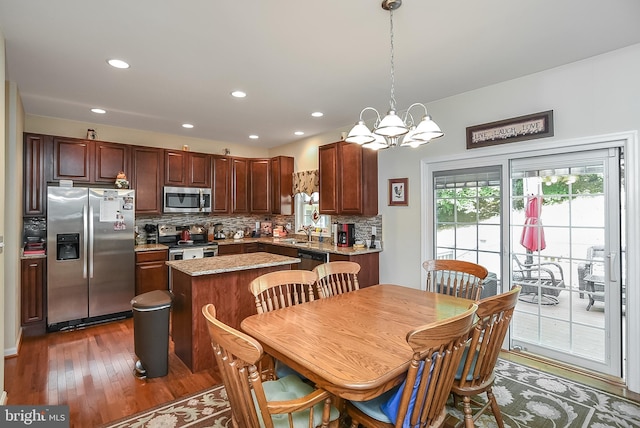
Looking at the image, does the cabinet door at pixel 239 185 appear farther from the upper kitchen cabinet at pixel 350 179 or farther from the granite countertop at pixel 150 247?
the upper kitchen cabinet at pixel 350 179

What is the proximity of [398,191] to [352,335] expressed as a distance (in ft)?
8.98

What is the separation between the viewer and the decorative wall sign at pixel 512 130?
2.83m

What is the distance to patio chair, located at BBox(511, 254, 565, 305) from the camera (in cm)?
296

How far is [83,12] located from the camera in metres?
2.01

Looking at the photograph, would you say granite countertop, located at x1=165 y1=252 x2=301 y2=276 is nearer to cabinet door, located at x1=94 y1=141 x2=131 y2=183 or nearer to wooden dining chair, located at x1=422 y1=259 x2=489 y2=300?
wooden dining chair, located at x1=422 y1=259 x2=489 y2=300

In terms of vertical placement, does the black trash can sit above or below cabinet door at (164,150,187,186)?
below

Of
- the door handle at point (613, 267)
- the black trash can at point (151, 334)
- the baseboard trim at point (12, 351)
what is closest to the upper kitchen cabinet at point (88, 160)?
the baseboard trim at point (12, 351)

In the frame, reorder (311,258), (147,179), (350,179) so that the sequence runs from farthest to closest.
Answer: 1. (147,179)
2. (311,258)
3. (350,179)

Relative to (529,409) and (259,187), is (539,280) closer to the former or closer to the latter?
(529,409)

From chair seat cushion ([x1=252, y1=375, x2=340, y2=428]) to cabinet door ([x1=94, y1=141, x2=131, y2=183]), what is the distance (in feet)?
13.4

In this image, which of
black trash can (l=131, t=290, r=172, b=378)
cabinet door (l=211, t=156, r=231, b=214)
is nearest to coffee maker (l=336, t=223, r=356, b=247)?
cabinet door (l=211, t=156, r=231, b=214)

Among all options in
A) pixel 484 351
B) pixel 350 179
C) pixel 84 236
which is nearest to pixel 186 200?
pixel 84 236

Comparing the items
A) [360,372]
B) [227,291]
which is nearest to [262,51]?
[227,291]

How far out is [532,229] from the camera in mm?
3068
